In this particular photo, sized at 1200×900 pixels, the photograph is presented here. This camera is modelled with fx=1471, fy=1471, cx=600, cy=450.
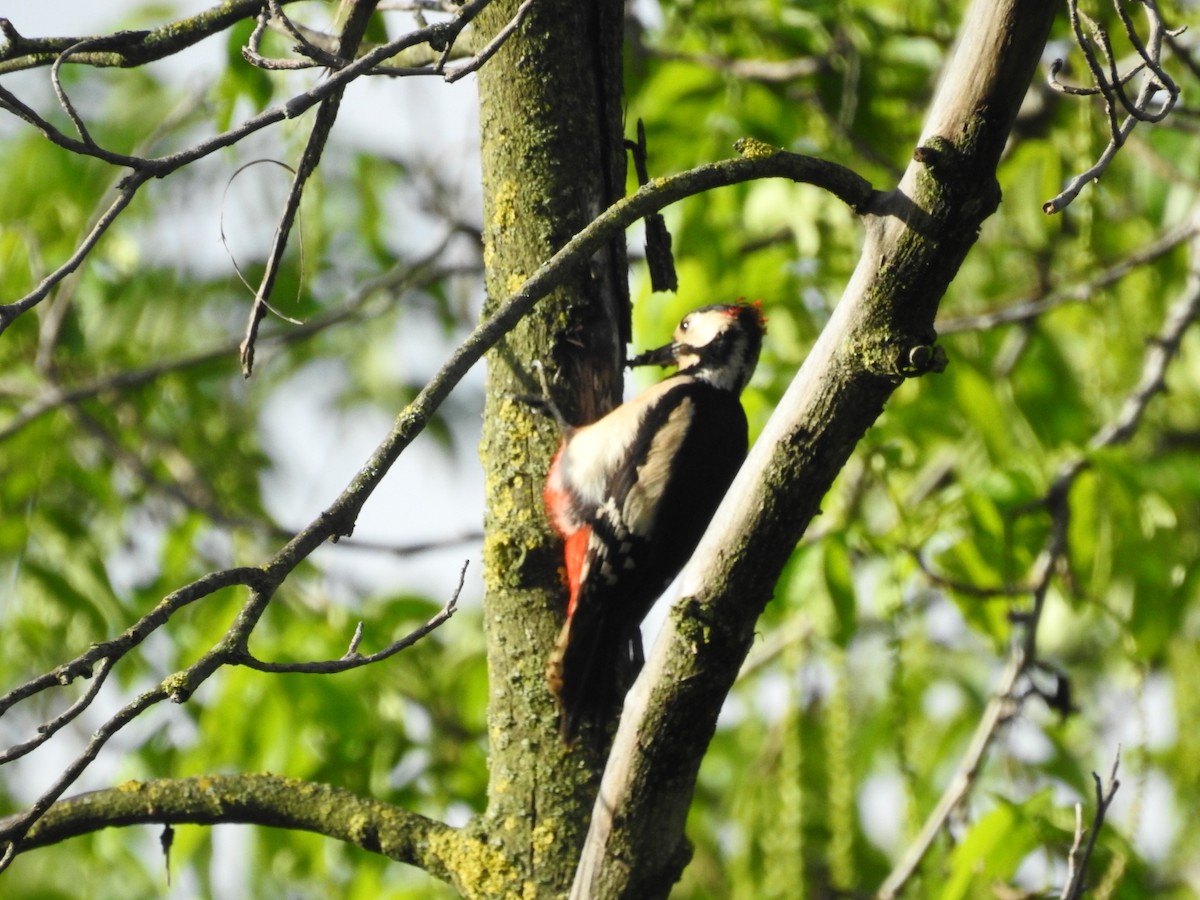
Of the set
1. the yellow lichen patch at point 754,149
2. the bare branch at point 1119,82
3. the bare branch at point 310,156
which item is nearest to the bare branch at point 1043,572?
the bare branch at point 1119,82

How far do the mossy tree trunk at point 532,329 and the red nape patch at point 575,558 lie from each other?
8 cm

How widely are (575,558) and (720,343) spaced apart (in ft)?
4.80

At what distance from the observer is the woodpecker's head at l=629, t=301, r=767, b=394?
13.9 feet

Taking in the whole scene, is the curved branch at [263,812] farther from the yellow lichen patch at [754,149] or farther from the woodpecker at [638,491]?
the yellow lichen patch at [754,149]

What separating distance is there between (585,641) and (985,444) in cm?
169

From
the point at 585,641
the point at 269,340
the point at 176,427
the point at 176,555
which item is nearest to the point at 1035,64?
the point at 585,641

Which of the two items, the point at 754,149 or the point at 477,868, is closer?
the point at 754,149

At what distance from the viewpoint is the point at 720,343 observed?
4285 mm

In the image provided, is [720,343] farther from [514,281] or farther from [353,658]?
[353,658]

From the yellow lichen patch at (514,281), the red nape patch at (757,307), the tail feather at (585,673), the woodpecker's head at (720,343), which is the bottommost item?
the tail feather at (585,673)

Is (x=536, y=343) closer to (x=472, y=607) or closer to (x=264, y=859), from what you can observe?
(x=264, y=859)

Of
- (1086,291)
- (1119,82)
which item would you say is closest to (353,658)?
(1119,82)

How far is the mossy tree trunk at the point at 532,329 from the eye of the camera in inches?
101

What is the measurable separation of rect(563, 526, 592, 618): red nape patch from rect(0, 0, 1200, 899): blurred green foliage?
27.0 inches
